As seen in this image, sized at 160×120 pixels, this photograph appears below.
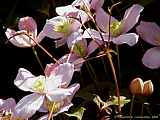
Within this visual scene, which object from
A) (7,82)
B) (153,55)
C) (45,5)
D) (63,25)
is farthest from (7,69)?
(153,55)

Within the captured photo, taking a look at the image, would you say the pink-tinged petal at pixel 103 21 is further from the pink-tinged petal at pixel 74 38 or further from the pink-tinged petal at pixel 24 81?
the pink-tinged petal at pixel 24 81

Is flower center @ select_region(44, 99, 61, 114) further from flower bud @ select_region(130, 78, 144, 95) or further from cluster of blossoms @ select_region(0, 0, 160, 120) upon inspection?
flower bud @ select_region(130, 78, 144, 95)

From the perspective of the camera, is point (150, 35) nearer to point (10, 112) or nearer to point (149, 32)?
point (149, 32)

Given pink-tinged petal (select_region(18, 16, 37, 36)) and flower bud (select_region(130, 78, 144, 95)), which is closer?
flower bud (select_region(130, 78, 144, 95))

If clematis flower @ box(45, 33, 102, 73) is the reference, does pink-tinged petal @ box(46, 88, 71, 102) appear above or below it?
below

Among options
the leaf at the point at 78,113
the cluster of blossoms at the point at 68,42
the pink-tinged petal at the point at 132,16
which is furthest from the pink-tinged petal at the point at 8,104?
the pink-tinged petal at the point at 132,16

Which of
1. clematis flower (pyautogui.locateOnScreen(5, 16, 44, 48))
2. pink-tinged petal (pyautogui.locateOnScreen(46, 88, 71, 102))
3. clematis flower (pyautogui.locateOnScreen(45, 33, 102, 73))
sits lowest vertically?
pink-tinged petal (pyautogui.locateOnScreen(46, 88, 71, 102))

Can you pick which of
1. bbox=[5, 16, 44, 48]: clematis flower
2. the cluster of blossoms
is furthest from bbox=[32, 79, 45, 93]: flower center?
bbox=[5, 16, 44, 48]: clematis flower

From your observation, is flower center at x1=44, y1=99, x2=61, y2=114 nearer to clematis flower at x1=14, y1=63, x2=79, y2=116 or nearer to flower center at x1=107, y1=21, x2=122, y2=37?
clematis flower at x1=14, y1=63, x2=79, y2=116
